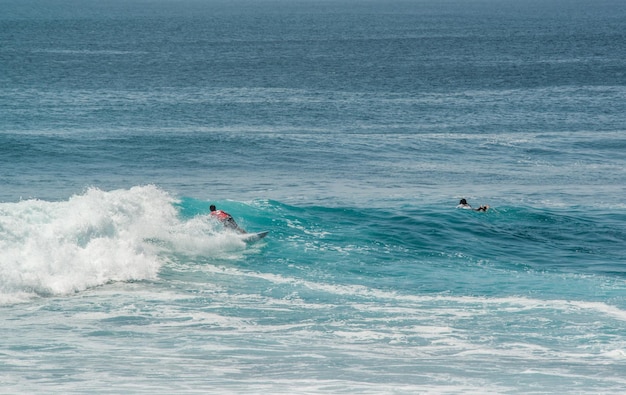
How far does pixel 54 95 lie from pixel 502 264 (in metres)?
53.0

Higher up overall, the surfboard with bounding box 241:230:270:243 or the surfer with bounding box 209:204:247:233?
the surfer with bounding box 209:204:247:233

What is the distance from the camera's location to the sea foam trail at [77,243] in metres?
25.8

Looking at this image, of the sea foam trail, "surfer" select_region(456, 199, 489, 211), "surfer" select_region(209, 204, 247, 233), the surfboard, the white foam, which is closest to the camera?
the sea foam trail

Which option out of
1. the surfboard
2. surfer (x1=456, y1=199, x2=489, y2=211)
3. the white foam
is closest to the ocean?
the white foam

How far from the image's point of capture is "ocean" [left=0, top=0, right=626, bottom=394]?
20.1 meters

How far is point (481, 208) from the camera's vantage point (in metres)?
36.6

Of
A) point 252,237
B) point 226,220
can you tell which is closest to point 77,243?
point 226,220

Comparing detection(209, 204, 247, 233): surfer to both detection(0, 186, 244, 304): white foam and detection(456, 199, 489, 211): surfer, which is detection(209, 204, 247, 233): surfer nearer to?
detection(0, 186, 244, 304): white foam

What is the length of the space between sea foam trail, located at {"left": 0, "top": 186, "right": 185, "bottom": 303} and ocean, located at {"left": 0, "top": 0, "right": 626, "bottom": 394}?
3.3 inches

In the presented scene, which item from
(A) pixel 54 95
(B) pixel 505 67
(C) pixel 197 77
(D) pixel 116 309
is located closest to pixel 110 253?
(D) pixel 116 309

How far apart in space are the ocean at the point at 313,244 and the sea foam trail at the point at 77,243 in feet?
0.27

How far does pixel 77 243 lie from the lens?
28562mm

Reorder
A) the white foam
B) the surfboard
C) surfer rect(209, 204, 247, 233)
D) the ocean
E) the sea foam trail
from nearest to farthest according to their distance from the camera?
the ocean < the sea foam trail < the white foam < the surfboard < surfer rect(209, 204, 247, 233)

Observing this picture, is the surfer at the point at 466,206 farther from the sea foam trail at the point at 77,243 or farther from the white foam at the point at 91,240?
the sea foam trail at the point at 77,243
